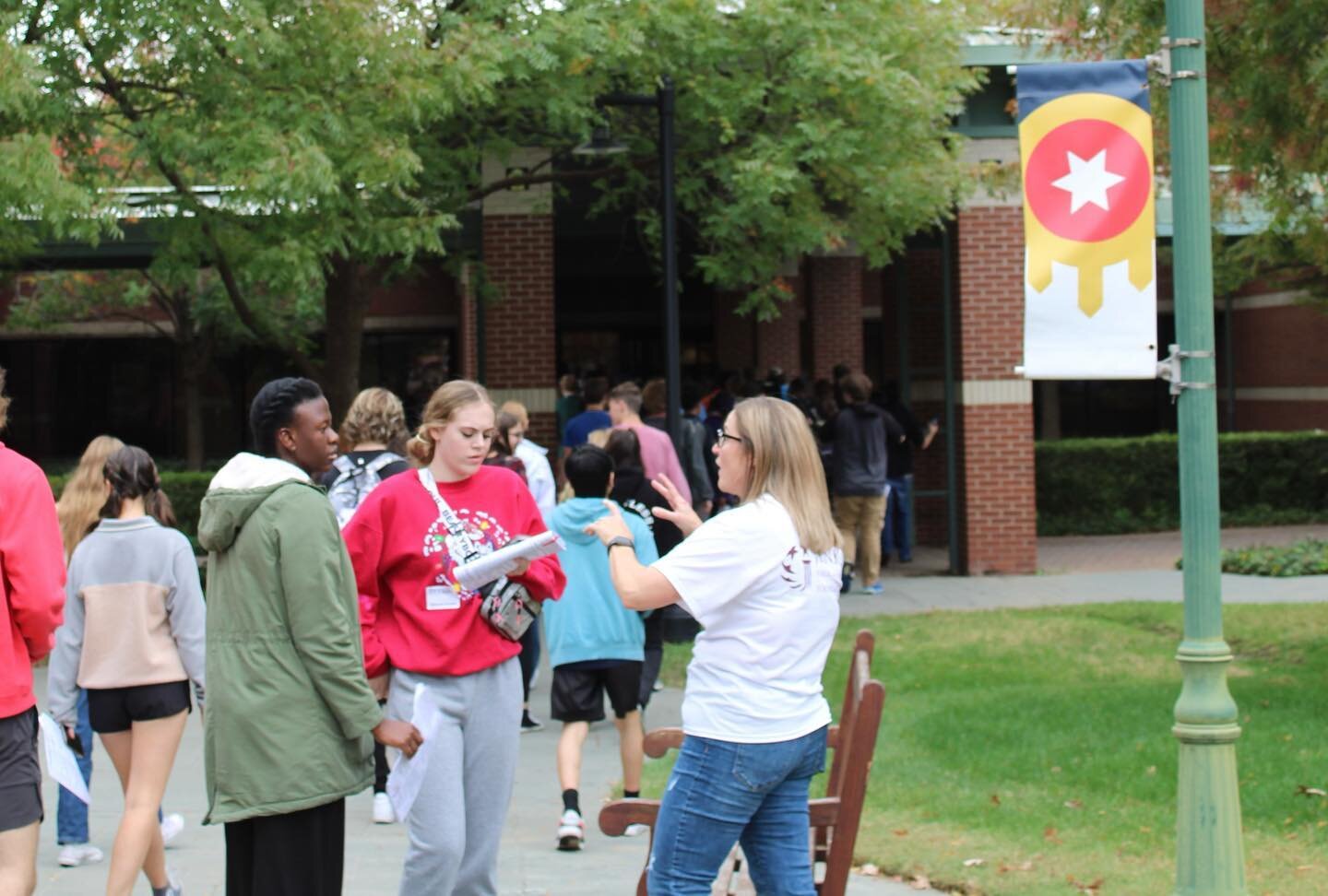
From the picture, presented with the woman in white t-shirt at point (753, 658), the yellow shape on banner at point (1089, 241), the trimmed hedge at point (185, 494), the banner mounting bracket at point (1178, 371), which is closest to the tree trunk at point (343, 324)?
the trimmed hedge at point (185, 494)

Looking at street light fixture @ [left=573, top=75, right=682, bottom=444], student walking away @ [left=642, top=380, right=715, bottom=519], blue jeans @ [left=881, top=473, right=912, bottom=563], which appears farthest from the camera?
blue jeans @ [left=881, top=473, right=912, bottom=563]

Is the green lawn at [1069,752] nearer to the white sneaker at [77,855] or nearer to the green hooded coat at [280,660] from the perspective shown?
the white sneaker at [77,855]

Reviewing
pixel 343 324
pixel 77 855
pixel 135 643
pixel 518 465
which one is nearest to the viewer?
pixel 135 643

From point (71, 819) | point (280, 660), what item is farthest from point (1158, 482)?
point (280, 660)

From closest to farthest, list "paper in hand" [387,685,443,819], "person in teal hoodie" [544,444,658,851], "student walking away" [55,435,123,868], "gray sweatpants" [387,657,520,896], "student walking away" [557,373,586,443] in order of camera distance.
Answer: "paper in hand" [387,685,443,819] → "gray sweatpants" [387,657,520,896] → "student walking away" [55,435,123,868] → "person in teal hoodie" [544,444,658,851] → "student walking away" [557,373,586,443]

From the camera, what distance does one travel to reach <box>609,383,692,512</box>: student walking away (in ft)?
33.1

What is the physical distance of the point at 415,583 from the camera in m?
5.38

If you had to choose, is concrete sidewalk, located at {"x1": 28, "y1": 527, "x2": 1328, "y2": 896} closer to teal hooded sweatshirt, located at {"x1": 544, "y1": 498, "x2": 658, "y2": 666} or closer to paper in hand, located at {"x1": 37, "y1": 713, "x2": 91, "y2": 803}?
teal hooded sweatshirt, located at {"x1": 544, "y1": 498, "x2": 658, "y2": 666}

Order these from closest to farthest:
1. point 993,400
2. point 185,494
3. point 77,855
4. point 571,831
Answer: point 77,855
point 571,831
point 993,400
point 185,494

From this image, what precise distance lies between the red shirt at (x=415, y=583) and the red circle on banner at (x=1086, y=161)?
2.03 meters

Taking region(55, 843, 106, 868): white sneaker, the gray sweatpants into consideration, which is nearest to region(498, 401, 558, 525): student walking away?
region(55, 843, 106, 868): white sneaker

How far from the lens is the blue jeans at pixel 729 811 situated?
427 centimetres

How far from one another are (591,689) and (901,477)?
11.0 metres

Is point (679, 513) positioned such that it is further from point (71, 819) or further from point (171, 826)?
point (71, 819)
